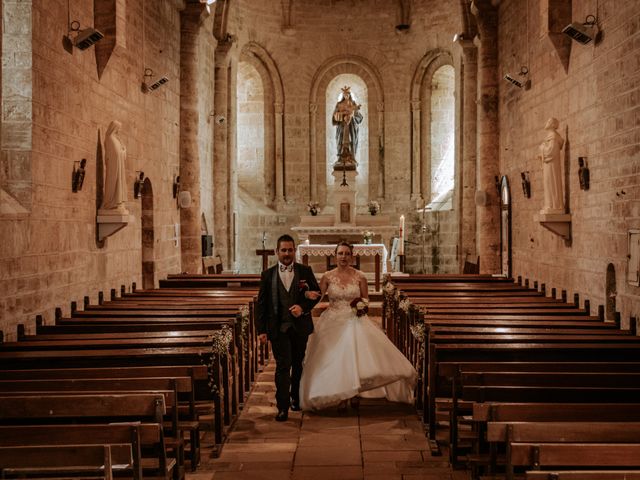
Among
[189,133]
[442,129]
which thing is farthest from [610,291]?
[442,129]

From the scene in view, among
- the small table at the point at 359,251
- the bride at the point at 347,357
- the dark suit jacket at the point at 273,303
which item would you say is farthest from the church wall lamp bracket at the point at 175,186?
the dark suit jacket at the point at 273,303

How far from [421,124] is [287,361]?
628 inches

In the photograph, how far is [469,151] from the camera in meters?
19.0

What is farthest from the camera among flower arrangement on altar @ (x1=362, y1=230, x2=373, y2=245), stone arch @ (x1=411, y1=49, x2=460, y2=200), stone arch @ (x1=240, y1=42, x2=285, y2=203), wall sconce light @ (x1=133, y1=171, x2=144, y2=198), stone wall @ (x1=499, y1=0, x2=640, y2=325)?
stone arch @ (x1=240, y1=42, x2=285, y2=203)

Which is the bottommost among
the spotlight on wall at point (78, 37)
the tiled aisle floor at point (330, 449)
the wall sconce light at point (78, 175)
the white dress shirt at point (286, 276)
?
the tiled aisle floor at point (330, 449)

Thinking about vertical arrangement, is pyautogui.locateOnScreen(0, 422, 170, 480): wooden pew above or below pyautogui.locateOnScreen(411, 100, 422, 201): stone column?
below

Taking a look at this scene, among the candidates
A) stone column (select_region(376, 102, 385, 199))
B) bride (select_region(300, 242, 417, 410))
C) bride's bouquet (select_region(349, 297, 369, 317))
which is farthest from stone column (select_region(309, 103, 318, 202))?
bride's bouquet (select_region(349, 297, 369, 317))

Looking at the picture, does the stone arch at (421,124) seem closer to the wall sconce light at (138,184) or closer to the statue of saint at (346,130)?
the statue of saint at (346,130)

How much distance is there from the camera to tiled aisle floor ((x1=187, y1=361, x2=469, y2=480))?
5.83 m

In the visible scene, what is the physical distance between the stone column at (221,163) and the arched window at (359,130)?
3.93 metres

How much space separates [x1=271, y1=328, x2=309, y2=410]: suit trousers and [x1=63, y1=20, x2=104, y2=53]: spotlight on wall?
4.75 meters

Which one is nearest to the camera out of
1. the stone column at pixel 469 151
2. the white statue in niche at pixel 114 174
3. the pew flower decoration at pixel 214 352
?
the pew flower decoration at pixel 214 352

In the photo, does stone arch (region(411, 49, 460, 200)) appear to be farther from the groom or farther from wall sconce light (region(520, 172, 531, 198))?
the groom

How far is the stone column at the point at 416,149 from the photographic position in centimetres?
2242
